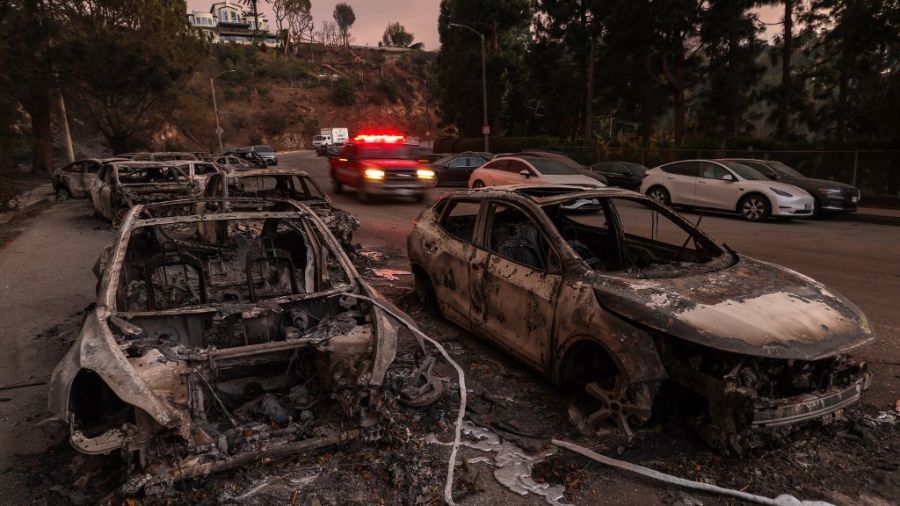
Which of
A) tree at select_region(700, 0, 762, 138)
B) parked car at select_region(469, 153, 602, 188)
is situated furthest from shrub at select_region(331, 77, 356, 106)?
parked car at select_region(469, 153, 602, 188)

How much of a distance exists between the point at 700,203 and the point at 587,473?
1271cm

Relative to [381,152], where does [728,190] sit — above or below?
below

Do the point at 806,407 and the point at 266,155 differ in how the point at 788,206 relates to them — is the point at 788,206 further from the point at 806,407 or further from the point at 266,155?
the point at 266,155

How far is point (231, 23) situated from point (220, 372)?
131234 millimetres

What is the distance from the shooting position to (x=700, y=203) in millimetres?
14398

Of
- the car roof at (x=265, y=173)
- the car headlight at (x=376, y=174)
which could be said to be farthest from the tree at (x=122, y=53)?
the car roof at (x=265, y=173)

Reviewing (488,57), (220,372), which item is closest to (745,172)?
(220,372)

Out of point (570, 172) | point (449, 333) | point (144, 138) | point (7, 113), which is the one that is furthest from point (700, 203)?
point (144, 138)

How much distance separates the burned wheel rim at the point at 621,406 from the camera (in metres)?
3.42

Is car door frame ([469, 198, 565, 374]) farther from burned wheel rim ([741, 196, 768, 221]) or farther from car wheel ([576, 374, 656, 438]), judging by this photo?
burned wheel rim ([741, 196, 768, 221])

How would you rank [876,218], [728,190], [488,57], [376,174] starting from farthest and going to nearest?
1. [488,57]
2. [376,174]
3. [728,190]
4. [876,218]

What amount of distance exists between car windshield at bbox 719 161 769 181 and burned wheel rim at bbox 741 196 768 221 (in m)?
0.63

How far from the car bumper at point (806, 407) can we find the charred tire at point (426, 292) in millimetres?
3563

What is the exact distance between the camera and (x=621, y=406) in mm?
3539
